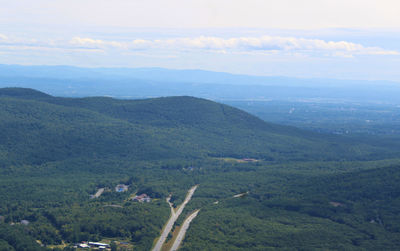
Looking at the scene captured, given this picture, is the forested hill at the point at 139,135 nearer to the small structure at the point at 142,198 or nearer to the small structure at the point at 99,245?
the small structure at the point at 142,198

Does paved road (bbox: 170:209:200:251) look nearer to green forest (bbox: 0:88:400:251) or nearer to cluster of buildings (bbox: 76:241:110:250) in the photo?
green forest (bbox: 0:88:400:251)

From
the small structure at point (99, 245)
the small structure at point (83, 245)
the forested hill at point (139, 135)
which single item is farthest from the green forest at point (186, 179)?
the small structure at point (99, 245)

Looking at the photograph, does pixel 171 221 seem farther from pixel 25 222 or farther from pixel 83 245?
pixel 25 222

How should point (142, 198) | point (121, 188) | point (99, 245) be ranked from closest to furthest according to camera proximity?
1. point (99, 245)
2. point (142, 198)
3. point (121, 188)

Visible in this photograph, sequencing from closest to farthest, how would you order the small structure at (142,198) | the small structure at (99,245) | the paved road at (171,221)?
the small structure at (99,245)
the paved road at (171,221)
the small structure at (142,198)

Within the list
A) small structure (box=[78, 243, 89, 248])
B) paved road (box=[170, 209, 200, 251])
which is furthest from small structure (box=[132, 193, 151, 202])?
small structure (box=[78, 243, 89, 248])

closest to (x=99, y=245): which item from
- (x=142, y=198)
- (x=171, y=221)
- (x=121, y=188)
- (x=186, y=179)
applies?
(x=171, y=221)

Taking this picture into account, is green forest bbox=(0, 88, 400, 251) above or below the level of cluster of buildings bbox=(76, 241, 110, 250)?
above
